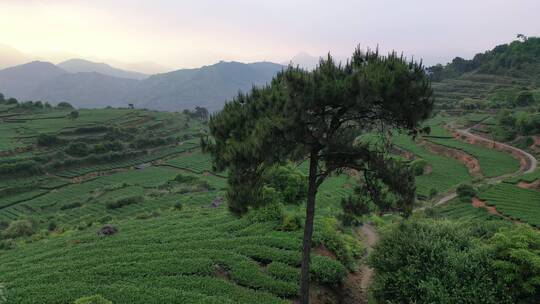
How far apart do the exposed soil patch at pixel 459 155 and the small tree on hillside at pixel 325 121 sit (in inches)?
1775

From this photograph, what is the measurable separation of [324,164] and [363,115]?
2.57 m

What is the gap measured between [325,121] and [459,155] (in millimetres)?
56748

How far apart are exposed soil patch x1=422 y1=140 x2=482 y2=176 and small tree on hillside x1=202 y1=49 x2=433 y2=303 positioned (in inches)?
1775

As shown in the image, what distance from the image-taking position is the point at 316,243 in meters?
18.3

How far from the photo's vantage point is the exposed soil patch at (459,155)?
172 ft

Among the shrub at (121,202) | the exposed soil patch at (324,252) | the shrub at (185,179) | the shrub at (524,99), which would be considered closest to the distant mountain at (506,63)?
the shrub at (524,99)

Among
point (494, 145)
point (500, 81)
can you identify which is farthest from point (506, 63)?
point (494, 145)

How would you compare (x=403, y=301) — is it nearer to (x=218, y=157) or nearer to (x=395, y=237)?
Answer: (x=395, y=237)

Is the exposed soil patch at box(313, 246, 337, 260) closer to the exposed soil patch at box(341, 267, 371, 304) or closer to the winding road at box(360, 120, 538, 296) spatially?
the exposed soil patch at box(341, 267, 371, 304)

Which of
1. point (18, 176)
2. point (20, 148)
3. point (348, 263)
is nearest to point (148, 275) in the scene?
point (348, 263)

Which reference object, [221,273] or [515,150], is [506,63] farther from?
[221,273]

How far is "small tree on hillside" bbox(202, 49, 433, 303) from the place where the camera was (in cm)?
1015

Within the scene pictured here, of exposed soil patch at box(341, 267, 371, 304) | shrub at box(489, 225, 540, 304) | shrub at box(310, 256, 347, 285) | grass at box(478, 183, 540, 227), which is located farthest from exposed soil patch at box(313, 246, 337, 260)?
grass at box(478, 183, 540, 227)

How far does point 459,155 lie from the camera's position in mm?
59500
